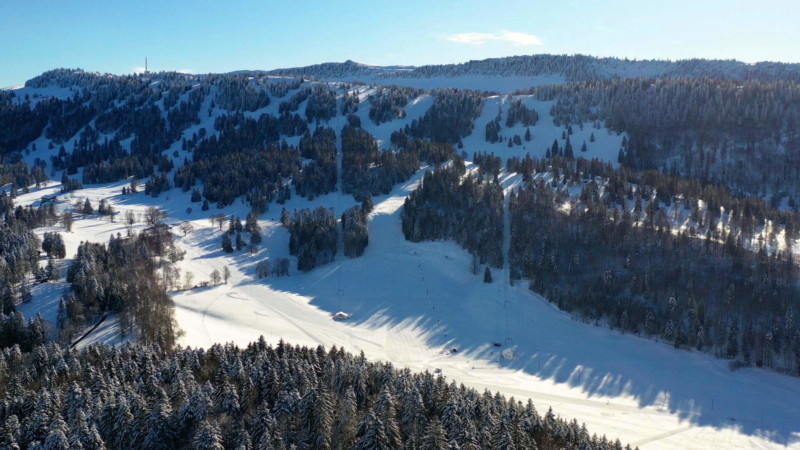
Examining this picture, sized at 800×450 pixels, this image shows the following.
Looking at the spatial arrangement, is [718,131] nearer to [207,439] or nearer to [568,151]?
[568,151]

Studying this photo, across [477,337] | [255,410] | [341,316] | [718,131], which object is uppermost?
[718,131]

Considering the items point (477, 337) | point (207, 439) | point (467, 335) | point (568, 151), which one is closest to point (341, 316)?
point (467, 335)

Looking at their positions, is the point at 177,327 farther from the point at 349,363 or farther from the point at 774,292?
the point at 774,292

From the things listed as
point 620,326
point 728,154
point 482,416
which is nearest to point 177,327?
point 482,416

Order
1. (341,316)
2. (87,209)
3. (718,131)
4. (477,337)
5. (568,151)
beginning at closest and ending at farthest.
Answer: (477,337) → (341,316) → (87,209) → (718,131) → (568,151)

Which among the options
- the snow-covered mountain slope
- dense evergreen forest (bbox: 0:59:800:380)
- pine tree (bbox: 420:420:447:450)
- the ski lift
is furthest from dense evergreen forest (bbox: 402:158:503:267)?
pine tree (bbox: 420:420:447:450)

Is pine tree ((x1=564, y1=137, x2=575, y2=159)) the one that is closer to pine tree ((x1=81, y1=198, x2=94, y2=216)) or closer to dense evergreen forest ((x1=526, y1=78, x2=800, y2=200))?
dense evergreen forest ((x1=526, y1=78, x2=800, y2=200))
